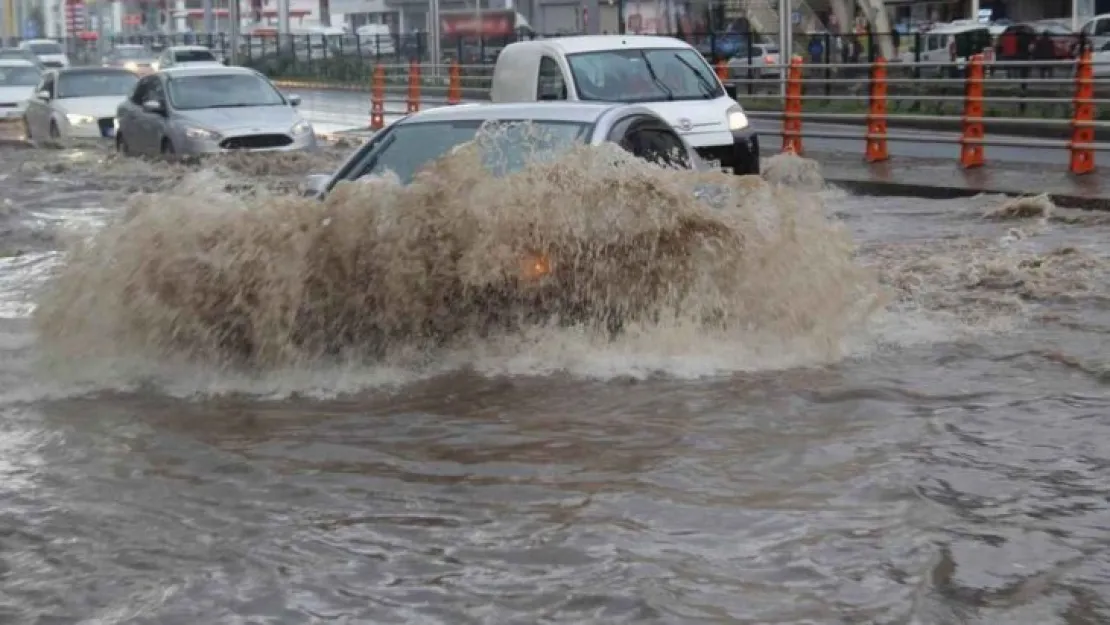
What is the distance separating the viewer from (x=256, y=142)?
A: 20.8m

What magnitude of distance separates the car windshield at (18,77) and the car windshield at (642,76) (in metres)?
22.0

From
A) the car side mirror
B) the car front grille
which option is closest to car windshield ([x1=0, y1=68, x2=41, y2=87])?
the car front grille

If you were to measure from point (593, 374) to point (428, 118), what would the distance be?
2400 millimetres

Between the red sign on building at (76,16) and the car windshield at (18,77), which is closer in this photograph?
the car windshield at (18,77)

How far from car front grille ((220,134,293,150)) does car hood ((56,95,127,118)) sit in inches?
255

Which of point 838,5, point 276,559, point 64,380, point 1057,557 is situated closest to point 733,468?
point 1057,557

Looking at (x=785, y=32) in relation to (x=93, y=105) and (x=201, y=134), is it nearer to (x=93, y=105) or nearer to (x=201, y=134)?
(x=201, y=134)

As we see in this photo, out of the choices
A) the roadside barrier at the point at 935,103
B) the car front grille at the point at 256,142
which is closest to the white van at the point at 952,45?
the roadside barrier at the point at 935,103

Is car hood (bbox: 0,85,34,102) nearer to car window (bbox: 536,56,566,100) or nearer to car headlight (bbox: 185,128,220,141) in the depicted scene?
car headlight (bbox: 185,128,220,141)

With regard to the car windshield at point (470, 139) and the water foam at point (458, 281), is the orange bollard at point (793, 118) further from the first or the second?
the water foam at point (458, 281)

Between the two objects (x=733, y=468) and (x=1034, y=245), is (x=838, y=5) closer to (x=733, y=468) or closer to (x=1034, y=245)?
(x=1034, y=245)

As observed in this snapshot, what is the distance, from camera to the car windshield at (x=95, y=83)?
91.0 feet

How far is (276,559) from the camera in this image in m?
5.49

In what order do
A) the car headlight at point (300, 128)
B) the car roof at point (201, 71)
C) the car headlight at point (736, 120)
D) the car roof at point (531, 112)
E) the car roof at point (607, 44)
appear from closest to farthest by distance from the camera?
the car roof at point (531, 112) → the car headlight at point (736, 120) → the car roof at point (607, 44) → the car headlight at point (300, 128) → the car roof at point (201, 71)
